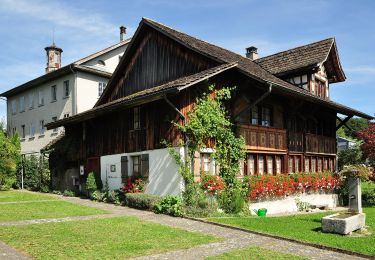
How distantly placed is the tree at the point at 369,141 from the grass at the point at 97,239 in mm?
14681

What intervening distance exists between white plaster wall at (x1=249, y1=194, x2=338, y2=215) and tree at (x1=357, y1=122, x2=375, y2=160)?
10.3 ft

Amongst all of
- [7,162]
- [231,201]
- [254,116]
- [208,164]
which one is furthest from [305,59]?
[7,162]

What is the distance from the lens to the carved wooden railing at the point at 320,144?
71.9 feet

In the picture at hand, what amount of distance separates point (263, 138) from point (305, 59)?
7.64 metres

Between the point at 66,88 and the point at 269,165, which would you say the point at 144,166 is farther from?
the point at 66,88

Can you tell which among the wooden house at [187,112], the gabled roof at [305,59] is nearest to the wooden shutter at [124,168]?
the wooden house at [187,112]

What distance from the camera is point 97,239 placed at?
992 cm

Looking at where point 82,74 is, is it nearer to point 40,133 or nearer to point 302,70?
point 40,133

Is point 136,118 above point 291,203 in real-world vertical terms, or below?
above

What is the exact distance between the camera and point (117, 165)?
19.7 m

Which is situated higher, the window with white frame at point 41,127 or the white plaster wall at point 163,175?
the window with white frame at point 41,127

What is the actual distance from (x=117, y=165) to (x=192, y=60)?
20.7 ft

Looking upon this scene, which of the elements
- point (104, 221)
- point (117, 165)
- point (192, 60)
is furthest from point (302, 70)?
point (104, 221)

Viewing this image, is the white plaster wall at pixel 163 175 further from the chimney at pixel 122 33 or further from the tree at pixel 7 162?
the chimney at pixel 122 33
